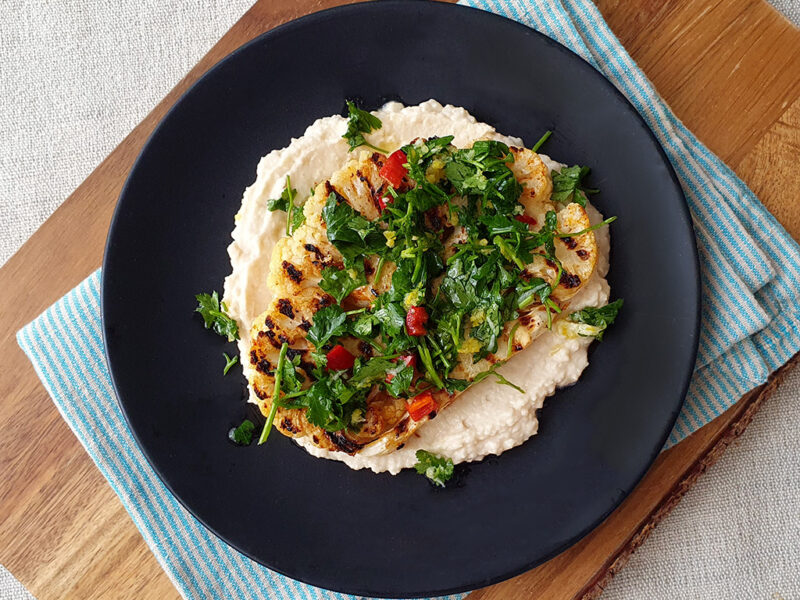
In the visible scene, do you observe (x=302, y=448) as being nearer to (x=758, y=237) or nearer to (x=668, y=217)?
(x=668, y=217)

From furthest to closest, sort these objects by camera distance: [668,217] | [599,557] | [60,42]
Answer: [60,42]
[599,557]
[668,217]

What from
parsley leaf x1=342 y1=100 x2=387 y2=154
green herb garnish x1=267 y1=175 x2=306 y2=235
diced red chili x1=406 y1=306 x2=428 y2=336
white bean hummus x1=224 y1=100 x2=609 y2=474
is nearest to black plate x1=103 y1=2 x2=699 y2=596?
white bean hummus x1=224 y1=100 x2=609 y2=474

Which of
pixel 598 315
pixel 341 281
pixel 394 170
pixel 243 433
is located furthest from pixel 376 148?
pixel 243 433

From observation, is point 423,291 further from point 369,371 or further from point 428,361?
point 369,371

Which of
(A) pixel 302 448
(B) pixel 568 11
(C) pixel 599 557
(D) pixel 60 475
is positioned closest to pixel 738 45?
(B) pixel 568 11

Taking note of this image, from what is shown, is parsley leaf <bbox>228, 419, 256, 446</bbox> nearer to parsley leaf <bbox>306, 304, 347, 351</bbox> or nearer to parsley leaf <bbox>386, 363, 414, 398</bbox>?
parsley leaf <bbox>306, 304, 347, 351</bbox>

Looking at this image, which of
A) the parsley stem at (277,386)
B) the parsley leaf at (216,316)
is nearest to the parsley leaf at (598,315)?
the parsley stem at (277,386)
